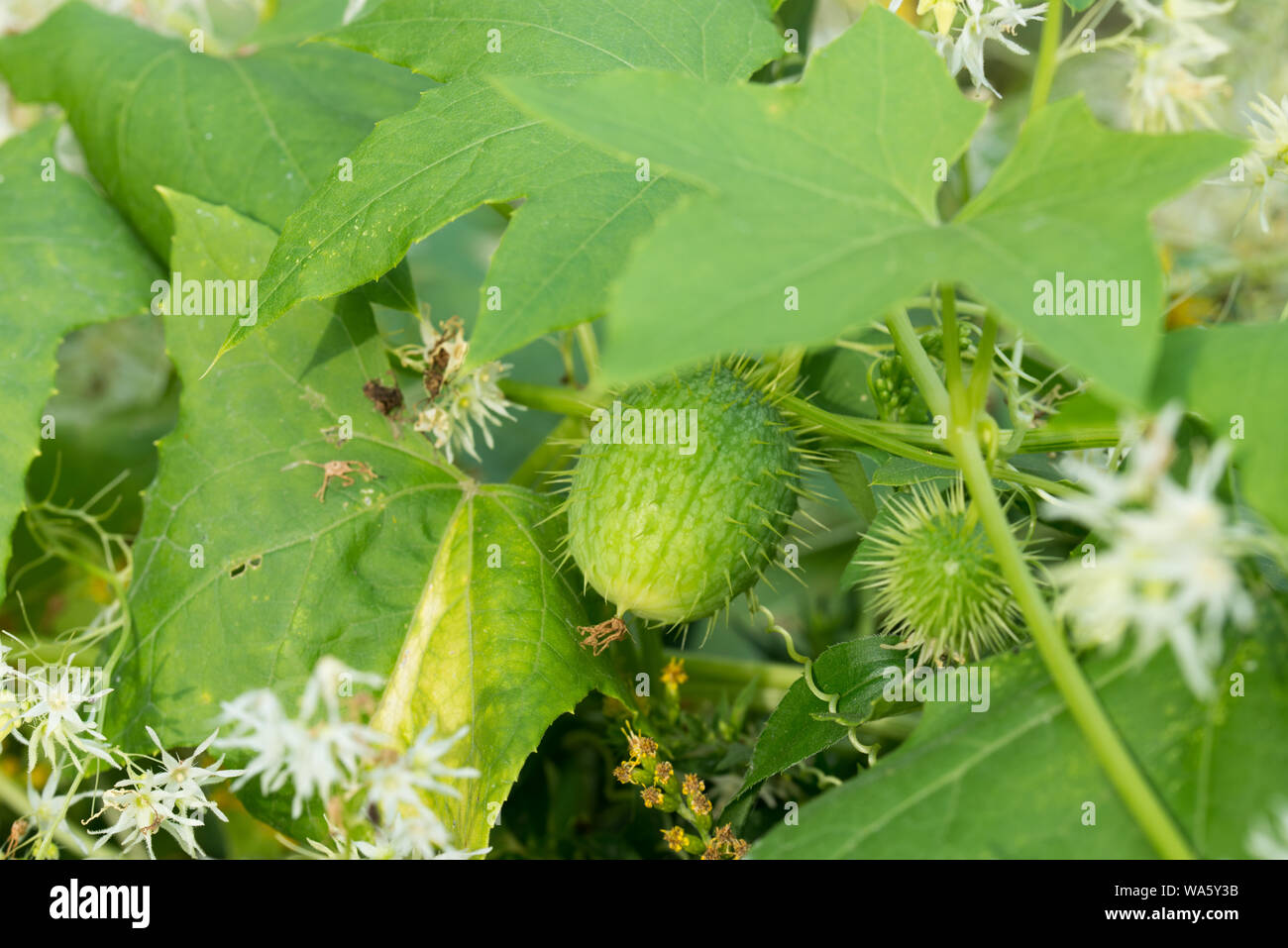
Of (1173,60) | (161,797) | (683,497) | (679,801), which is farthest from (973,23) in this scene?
(161,797)

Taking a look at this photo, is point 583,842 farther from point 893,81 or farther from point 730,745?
point 893,81

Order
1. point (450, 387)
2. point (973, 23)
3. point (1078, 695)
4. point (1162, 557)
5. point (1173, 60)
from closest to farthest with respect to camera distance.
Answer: point (1162, 557)
point (1078, 695)
point (1173, 60)
point (973, 23)
point (450, 387)

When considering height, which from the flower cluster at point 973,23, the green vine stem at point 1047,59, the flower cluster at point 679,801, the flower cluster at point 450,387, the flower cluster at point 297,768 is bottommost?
the flower cluster at point 679,801

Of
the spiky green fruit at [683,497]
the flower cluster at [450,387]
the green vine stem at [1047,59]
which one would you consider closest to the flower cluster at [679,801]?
the spiky green fruit at [683,497]

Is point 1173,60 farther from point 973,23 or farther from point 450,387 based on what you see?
point 450,387

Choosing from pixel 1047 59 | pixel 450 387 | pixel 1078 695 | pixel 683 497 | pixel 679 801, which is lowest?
pixel 679 801

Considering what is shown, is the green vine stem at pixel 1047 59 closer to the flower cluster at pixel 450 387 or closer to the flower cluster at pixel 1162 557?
the flower cluster at pixel 1162 557
